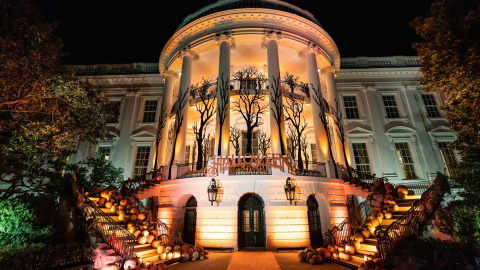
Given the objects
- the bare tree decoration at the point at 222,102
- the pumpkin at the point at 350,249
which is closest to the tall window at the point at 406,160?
the pumpkin at the point at 350,249

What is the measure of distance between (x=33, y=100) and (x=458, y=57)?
1701cm

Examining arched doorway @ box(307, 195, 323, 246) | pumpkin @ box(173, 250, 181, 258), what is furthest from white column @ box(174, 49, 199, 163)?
arched doorway @ box(307, 195, 323, 246)

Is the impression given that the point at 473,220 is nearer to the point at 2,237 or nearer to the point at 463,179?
the point at 463,179

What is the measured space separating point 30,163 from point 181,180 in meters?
5.93

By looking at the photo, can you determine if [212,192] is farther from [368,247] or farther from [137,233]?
[368,247]

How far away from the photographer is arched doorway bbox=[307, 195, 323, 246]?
10625mm

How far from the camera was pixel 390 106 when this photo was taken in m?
18.5

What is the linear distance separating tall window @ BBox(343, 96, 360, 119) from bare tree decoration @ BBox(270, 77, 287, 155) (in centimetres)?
894

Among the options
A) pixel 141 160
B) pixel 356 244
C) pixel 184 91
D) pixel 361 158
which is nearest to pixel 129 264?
pixel 356 244

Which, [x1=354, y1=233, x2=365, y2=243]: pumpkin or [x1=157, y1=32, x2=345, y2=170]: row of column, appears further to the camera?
[x1=157, y1=32, x2=345, y2=170]: row of column

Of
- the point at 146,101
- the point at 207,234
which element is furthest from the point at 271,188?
the point at 146,101

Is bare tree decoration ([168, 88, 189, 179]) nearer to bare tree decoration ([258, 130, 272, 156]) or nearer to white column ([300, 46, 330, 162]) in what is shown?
bare tree decoration ([258, 130, 272, 156])

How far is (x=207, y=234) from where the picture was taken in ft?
31.3

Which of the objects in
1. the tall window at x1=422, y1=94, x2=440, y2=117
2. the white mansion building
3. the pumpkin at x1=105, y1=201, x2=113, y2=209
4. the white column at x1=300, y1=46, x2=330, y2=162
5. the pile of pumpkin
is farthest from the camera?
the tall window at x1=422, y1=94, x2=440, y2=117
